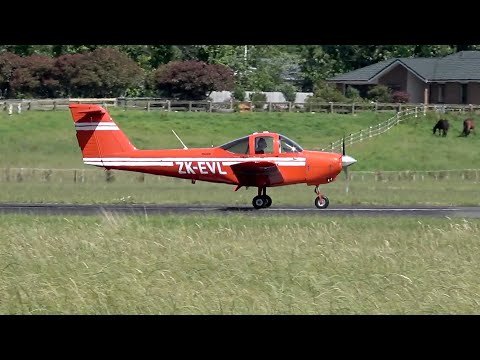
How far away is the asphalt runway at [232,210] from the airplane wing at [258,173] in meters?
0.72

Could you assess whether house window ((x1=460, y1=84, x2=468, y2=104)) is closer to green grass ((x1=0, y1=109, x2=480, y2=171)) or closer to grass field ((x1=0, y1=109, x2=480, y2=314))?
green grass ((x1=0, y1=109, x2=480, y2=171))

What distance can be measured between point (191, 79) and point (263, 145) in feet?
121

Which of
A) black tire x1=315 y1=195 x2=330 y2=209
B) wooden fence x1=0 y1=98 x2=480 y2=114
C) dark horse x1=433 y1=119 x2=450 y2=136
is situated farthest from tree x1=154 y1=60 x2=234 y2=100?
black tire x1=315 y1=195 x2=330 y2=209

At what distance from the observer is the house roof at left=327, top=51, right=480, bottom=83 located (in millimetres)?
66250

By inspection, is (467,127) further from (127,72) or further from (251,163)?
(251,163)

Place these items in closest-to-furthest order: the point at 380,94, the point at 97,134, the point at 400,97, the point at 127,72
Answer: the point at 97,134, the point at 127,72, the point at 400,97, the point at 380,94

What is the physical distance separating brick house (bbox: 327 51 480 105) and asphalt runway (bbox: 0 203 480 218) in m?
42.4

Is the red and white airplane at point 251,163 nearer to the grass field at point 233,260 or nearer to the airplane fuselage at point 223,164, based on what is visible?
the airplane fuselage at point 223,164

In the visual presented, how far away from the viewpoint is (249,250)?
13.9 m

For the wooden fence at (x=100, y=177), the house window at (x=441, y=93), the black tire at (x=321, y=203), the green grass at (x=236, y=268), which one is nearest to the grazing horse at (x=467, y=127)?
the house window at (x=441, y=93)

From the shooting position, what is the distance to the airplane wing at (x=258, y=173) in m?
25.4

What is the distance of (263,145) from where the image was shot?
25.6m

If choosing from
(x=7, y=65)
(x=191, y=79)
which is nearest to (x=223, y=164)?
(x=191, y=79)
